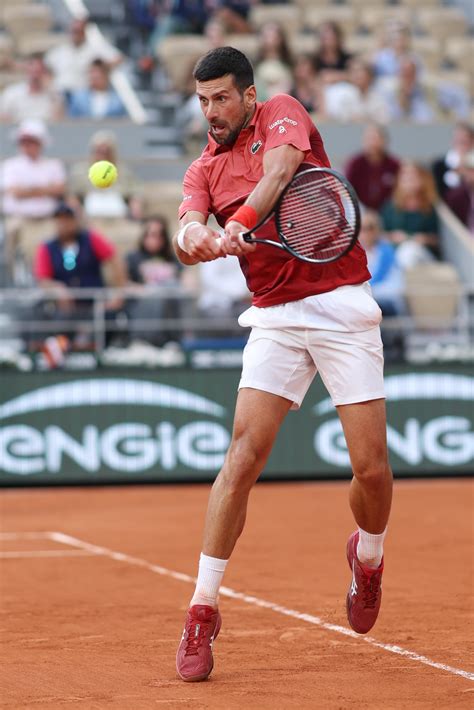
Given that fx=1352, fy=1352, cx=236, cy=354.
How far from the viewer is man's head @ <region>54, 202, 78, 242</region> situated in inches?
495

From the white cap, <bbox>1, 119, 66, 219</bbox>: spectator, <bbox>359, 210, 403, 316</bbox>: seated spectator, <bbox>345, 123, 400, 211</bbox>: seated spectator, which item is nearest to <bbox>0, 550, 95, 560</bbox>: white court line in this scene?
<bbox>359, 210, 403, 316</bbox>: seated spectator

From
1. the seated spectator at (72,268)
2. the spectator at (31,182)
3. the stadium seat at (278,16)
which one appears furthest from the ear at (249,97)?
the stadium seat at (278,16)

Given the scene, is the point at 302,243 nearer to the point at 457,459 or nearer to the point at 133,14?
the point at 457,459

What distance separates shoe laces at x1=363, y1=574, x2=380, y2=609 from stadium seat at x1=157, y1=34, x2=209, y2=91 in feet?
38.8

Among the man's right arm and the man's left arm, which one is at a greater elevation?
the man's left arm

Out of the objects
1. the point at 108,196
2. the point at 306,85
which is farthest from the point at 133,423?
the point at 306,85

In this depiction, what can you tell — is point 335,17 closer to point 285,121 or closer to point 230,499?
point 285,121

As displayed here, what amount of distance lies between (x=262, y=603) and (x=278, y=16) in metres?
13.3

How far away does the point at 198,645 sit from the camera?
5.07 meters

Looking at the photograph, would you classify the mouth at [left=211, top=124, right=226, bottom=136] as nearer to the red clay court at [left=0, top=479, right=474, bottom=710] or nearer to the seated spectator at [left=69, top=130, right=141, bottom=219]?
the red clay court at [left=0, top=479, right=474, bottom=710]

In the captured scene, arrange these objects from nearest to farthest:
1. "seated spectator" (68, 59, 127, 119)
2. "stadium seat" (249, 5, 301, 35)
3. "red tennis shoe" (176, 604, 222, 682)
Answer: "red tennis shoe" (176, 604, 222, 682), "seated spectator" (68, 59, 127, 119), "stadium seat" (249, 5, 301, 35)

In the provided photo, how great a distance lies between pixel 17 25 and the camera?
17516 millimetres

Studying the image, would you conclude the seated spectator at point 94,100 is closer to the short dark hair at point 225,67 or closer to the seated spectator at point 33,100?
the seated spectator at point 33,100

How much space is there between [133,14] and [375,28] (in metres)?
3.51
